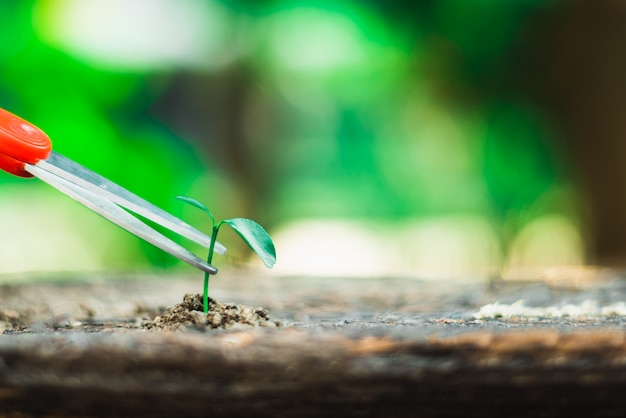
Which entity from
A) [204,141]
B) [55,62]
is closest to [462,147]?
[204,141]

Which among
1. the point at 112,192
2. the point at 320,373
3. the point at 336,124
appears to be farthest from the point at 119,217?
the point at 336,124

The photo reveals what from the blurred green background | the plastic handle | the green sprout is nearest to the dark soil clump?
the green sprout

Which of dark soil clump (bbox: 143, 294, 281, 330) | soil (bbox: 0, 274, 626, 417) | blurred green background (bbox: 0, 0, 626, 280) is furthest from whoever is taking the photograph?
blurred green background (bbox: 0, 0, 626, 280)

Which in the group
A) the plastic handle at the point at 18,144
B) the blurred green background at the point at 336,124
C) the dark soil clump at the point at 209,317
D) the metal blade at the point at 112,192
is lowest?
the dark soil clump at the point at 209,317

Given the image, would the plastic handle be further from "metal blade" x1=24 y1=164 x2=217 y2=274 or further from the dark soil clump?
the dark soil clump

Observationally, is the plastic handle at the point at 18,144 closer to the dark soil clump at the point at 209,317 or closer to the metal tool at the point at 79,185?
the metal tool at the point at 79,185

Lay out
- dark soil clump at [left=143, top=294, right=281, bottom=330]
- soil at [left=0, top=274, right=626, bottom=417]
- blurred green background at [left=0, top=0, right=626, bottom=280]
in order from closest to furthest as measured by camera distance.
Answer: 1. soil at [left=0, top=274, right=626, bottom=417]
2. dark soil clump at [left=143, top=294, right=281, bottom=330]
3. blurred green background at [left=0, top=0, right=626, bottom=280]

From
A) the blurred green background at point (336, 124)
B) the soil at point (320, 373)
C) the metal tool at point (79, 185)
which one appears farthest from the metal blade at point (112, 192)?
the blurred green background at point (336, 124)
